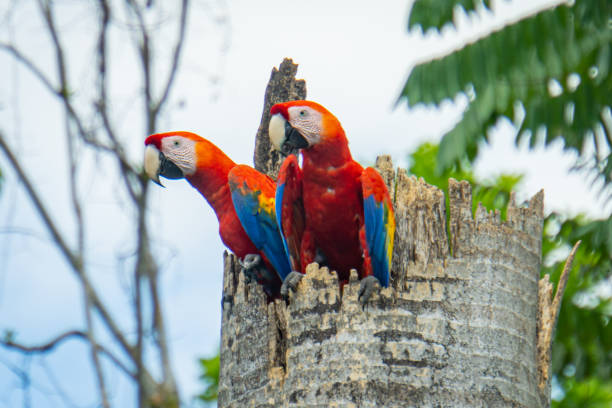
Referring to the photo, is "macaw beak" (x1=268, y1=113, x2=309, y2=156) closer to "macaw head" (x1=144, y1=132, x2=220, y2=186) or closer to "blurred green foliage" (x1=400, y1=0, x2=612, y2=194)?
"macaw head" (x1=144, y1=132, x2=220, y2=186)

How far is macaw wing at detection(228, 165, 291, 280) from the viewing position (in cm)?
377

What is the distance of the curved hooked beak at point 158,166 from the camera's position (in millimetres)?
3926

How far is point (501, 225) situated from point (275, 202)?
1072 mm

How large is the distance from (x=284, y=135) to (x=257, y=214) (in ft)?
1.77

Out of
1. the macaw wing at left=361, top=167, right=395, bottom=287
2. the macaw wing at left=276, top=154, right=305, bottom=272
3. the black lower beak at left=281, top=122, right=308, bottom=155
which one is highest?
the black lower beak at left=281, top=122, right=308, bottom=155

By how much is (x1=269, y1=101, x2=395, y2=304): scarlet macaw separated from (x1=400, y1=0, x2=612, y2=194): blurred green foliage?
238 cm

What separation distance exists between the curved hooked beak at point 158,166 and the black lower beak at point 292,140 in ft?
2.40

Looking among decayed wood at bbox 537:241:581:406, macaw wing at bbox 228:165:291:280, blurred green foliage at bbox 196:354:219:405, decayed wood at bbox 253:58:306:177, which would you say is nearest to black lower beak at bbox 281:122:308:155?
macaw wing at bbox 228:165:291:280

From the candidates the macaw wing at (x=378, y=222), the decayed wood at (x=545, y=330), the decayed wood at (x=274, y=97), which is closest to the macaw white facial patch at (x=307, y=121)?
the macaw wing at (x=378, y=222)

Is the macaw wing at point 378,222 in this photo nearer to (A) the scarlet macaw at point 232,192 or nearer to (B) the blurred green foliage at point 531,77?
(A) the scarlet macaw at point 232,192

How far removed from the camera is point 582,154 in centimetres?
621

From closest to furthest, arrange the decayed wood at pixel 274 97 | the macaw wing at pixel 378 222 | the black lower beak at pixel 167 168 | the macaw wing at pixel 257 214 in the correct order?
the macaw wing at pixel 378 222 → the macaw wing at pixel 257 214 → the black lower beak at pixel 167 168 → the decayed wood at pixel 274 97

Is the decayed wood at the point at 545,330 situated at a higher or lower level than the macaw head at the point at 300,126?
lower

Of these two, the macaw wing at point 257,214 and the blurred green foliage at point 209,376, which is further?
the blurred green foliage at point 209,376
